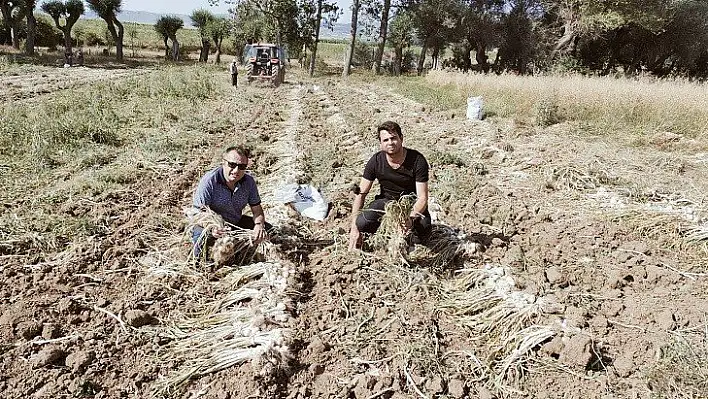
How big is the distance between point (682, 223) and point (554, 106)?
5753 millimetres

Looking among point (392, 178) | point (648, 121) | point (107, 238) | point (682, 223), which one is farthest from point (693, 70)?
point (107, 238)

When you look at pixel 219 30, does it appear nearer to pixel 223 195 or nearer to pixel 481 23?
pixel 481 23

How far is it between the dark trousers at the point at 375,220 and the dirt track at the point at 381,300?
0.24 m

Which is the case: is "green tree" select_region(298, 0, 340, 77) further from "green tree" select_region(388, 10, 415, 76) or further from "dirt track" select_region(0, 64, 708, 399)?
"dirt track" select_region(0, 64, 708, 399)

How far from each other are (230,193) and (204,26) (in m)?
40.1

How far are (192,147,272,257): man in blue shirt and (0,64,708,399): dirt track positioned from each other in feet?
1.13

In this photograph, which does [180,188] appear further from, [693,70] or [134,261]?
[693,70]

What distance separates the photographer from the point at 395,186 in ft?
13.2

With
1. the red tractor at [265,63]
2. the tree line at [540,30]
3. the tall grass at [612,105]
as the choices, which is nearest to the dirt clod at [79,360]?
the tall grass at [612,105]

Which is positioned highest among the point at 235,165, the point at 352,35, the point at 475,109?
the point at 352,35

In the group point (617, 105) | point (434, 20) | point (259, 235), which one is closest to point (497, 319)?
point (259, 235)

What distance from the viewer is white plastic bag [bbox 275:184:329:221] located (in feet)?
16.4

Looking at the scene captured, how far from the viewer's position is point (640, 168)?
20.7ft

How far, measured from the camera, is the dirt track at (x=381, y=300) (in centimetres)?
261
